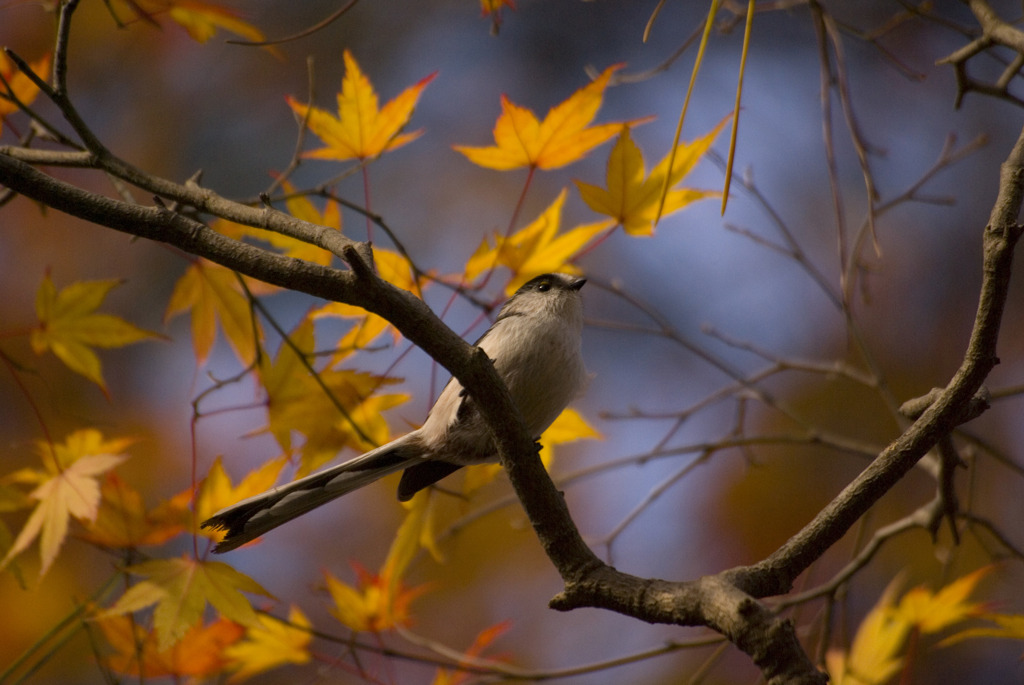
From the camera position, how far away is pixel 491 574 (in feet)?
12.4

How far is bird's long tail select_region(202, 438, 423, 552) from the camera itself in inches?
53.6

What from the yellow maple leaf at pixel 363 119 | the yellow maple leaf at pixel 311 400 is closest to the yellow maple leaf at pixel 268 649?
the yellow maple leaf at pixel 311 400

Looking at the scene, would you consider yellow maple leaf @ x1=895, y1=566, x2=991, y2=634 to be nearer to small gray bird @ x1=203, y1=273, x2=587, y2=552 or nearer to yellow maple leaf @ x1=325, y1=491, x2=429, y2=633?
small gray bird @ x1=203, y1=273, x2=587, y2=552

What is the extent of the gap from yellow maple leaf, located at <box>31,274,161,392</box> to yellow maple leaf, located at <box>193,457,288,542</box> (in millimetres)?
274

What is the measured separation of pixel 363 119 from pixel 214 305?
0.49 m

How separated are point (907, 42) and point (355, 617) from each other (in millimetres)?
4069

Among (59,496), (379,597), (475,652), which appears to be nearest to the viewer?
(59,496)

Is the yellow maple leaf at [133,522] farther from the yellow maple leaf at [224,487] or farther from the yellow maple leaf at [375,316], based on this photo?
the yellow maple leaf at [375,316]

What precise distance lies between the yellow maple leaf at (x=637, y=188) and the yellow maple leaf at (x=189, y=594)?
858 millimetres

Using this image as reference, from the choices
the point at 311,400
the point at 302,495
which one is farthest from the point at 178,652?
the point at 311,400

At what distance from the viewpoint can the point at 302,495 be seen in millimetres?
1477

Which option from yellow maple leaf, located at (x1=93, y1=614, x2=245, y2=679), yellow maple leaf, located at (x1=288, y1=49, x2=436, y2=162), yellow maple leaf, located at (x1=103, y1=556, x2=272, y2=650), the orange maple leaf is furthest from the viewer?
the orange maple leaf

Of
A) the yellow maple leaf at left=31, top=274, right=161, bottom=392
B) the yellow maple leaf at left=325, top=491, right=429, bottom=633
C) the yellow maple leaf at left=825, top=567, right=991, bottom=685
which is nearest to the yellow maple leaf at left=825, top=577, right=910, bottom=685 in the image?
the yellow maple leaf at left=825, top=567, right=991, bottom=685

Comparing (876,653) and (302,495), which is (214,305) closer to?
(302,495)
